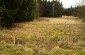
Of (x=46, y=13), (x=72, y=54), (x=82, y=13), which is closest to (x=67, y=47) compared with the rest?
(x=72, y=54)

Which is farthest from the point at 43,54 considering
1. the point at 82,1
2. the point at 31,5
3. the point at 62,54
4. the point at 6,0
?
the point at 31,5

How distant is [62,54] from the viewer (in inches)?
291

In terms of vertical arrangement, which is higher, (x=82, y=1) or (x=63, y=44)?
(x=82, y=1)

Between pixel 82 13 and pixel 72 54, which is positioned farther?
pixel 82 13

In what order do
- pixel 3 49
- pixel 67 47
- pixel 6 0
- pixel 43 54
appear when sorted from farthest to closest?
pixel 6 0, pixel 67 47, pixel 3 49, pixel 43 54

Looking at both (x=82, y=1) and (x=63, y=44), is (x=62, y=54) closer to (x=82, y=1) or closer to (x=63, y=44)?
(x=63, y=44)

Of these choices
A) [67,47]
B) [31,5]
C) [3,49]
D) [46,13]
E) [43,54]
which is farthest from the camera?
[46,13]

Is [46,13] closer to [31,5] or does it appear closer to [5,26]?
[31,5]

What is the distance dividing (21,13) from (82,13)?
5.70 metres

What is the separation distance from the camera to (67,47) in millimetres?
8719

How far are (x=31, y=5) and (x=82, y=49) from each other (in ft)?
39.0

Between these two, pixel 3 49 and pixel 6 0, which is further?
pixel 6 0

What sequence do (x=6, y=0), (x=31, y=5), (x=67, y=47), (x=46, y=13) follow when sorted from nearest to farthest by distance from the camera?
(x=67, y=47) → (x=6, y=0) → (x=31, y=5) → (x=46, y=13)

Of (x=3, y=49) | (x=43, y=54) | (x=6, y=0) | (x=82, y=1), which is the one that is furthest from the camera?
(x=82, y=1)
